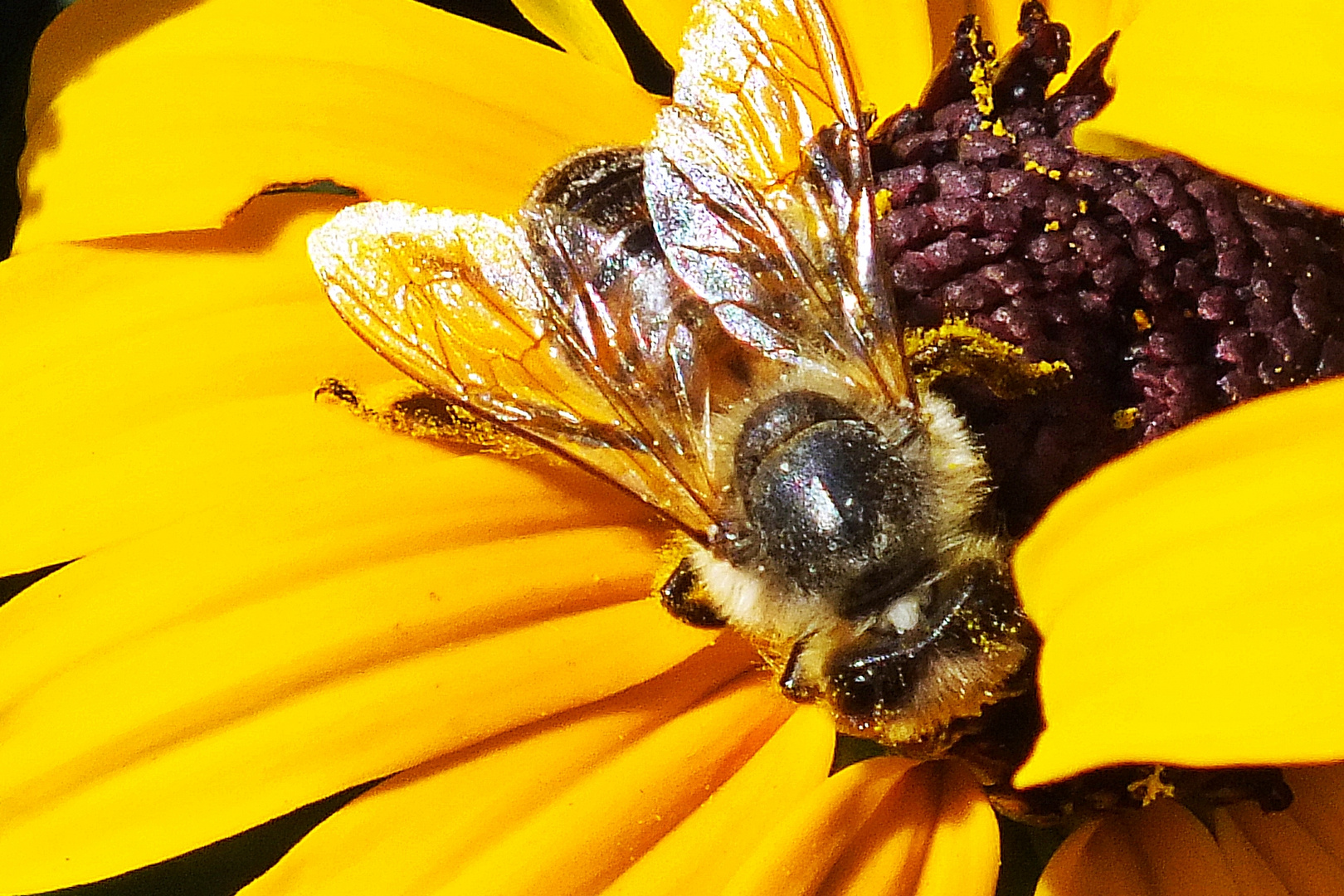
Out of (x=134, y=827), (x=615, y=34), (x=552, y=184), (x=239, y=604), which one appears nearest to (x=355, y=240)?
(x=552, y=184)

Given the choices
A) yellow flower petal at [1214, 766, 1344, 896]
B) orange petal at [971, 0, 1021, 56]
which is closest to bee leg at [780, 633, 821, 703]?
yellow flower petal at [1214, 766, 1344, 896]

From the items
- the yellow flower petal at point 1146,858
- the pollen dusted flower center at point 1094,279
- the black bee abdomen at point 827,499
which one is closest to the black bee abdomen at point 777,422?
the black bee abdomen at point 827,499

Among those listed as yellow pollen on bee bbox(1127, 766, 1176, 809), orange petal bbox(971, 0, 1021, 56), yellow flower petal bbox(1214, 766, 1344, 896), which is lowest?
yellow flower petal bbox(1214, 766, 1344, 896)

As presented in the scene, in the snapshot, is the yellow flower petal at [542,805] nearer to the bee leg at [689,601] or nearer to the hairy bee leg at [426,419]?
the bee leg at [689,601]

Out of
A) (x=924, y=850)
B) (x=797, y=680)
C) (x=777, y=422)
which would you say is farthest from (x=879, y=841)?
(x=777, y=422)

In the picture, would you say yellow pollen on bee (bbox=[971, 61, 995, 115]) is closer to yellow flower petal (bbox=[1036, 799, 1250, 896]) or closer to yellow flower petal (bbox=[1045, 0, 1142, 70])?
yellow flower petal (bbox=[1045, 0, 1142, 70])
